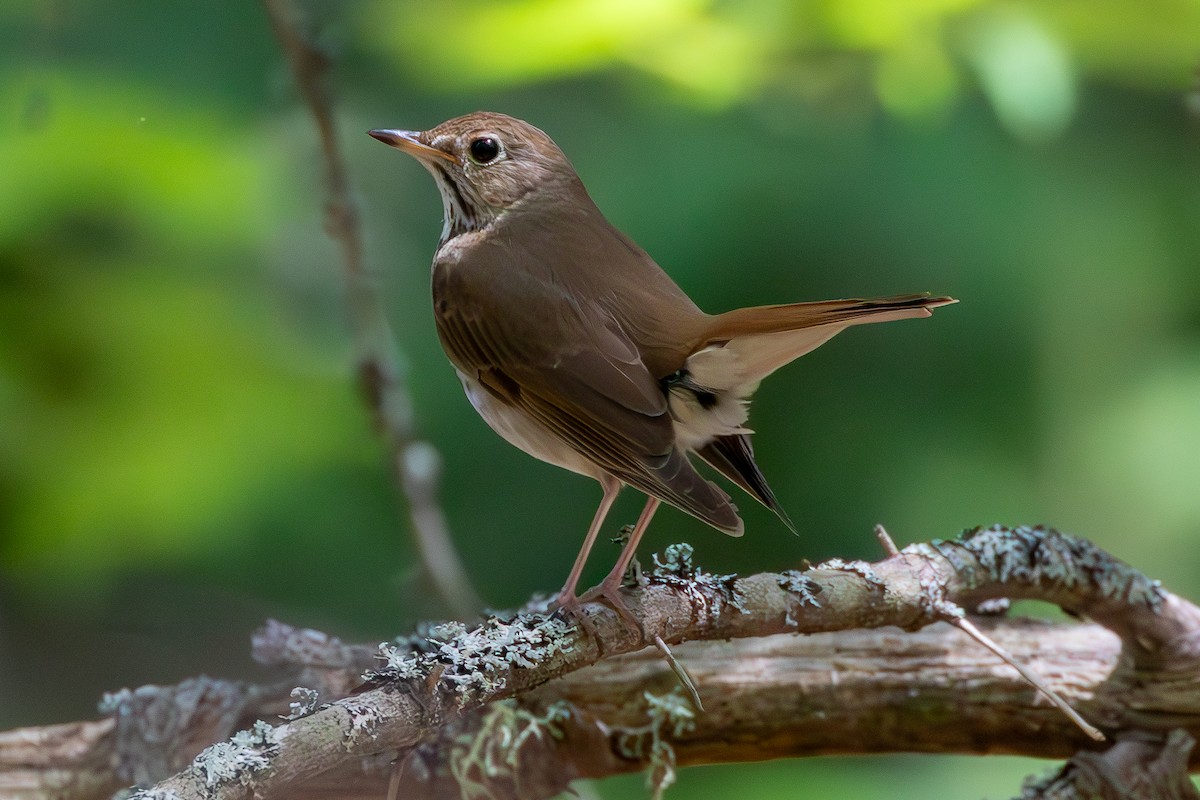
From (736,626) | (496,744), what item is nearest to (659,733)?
(496,744)

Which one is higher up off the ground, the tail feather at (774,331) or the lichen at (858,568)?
the tail feather at (774,331)

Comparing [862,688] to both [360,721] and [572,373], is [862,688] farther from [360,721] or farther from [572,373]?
[360,721]

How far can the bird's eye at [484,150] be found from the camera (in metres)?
2.07

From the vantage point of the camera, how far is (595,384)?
1721 millimetres

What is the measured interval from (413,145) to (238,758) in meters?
1.28

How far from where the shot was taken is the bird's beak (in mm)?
2010

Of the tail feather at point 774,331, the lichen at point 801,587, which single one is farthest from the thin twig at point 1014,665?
the tail feather at point 774,331

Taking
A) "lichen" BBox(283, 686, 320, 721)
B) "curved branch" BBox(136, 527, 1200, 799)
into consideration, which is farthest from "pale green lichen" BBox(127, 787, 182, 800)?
"lichen" BBox(283, 686, 320, 721)

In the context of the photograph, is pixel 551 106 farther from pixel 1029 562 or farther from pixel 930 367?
pixel 1029 562

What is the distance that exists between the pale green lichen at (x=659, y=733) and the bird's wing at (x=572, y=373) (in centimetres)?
52

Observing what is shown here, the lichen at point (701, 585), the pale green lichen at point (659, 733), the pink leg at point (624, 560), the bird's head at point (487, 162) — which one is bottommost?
the pale green lichen at point (659, 733)

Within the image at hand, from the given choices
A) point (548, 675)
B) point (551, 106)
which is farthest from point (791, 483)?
point (548, 675)

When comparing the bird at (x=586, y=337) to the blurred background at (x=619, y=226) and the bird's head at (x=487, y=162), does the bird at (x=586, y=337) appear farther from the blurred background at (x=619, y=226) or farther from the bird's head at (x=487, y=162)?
the blurred background at (x=619, y=226)

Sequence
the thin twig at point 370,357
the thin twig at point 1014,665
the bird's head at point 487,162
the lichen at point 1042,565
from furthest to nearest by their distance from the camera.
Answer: the thin twig at point 370,357
the bird's head at point 487,162
the lichen at point 1042,565
the thin twig at point 1014,665
